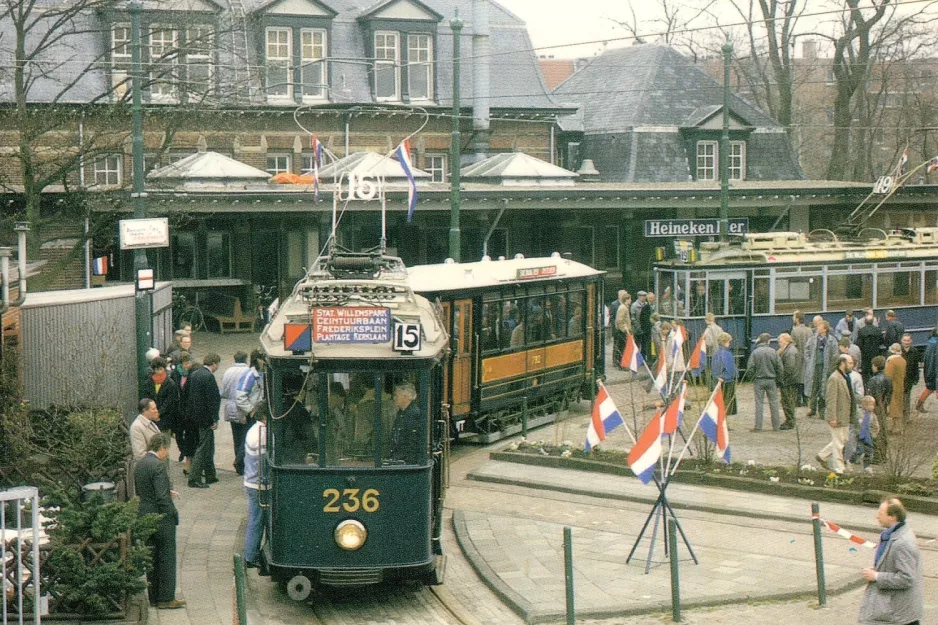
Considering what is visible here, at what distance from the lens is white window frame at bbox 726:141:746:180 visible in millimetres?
44469

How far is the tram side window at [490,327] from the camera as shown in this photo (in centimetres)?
2022

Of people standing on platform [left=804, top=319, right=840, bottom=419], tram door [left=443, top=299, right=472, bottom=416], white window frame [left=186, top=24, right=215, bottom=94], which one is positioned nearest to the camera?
tram door [left=443, top=299, right=472, bottom=416]

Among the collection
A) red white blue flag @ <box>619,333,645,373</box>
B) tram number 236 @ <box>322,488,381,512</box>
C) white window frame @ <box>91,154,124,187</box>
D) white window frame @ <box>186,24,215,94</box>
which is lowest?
tram number 236 @ <box>322,488,381,512</box>

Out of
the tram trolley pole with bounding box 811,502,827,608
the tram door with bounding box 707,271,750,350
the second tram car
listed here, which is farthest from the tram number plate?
→ the tram door with bounding box 707,271,750,350

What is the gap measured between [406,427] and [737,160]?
34.6 m

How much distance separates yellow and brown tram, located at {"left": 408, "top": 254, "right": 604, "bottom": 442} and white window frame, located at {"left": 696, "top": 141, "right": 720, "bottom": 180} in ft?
67.0

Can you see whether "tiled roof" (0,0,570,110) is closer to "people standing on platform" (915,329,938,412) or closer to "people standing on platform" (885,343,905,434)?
"people standing on platform" (915,329,938,412)

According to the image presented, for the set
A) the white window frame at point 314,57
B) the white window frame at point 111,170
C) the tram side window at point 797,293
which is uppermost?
the white window frame at point 314,57

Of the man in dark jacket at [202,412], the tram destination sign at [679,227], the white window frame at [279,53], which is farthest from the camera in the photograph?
the white window frame at [279,53]

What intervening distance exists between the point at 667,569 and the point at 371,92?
28.8 meters

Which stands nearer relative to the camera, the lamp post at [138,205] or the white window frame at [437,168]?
the lamp post at [138,205]

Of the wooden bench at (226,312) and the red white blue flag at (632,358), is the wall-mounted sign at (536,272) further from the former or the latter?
the wooden bench at (226,312)

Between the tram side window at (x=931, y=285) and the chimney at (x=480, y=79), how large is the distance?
1516 centimetres

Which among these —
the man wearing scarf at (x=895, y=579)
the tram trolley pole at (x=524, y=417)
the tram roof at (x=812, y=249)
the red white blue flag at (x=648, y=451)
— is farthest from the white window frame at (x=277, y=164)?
the man wearing scarf at (x=895, y=579)
